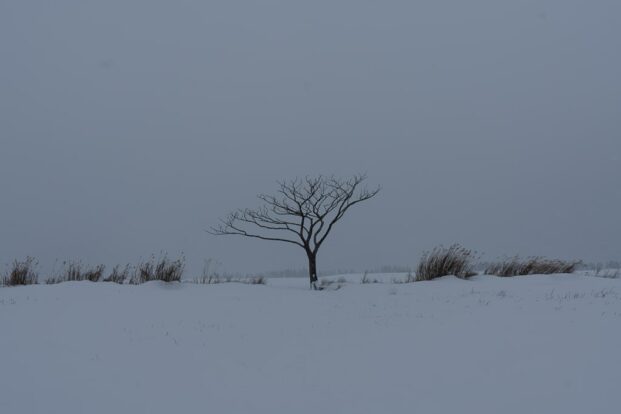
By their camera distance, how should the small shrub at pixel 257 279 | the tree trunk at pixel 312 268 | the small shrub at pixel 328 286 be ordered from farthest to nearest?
the small shrub at pixel 257 279
the tree trunk at pixel 312 268
the small shrub at pixel 328 286

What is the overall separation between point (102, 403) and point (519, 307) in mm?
6683

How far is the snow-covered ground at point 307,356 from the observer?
163 inches

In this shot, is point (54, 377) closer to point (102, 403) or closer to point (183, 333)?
point (102, 403)

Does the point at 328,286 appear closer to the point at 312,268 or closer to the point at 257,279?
the point at 312,268

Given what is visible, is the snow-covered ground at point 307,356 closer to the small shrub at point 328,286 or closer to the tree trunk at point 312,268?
the small shrub at point 328,286

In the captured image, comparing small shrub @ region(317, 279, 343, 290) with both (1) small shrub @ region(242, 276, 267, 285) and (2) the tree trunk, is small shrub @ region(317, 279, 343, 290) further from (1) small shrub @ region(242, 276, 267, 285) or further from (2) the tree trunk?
(1) small shrub @ region(242, 276, 267, 285)

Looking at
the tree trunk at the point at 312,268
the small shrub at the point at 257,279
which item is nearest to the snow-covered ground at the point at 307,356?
the tree trunk at the point at 312,268

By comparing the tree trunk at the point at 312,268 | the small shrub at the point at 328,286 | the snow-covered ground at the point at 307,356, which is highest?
the tree trunk at the point at 312,268

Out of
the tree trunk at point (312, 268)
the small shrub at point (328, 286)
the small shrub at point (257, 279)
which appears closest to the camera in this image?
the small shrub at point (328, 286)

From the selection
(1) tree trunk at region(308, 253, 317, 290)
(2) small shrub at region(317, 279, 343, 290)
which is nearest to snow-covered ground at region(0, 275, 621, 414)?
(2) small shrub at region(317, 279, 343, 290)

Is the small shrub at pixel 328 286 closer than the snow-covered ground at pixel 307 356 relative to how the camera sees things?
No

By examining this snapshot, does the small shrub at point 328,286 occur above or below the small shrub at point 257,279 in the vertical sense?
below

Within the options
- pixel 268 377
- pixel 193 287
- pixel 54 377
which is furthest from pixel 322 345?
pixel 193 287

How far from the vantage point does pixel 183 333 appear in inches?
261
